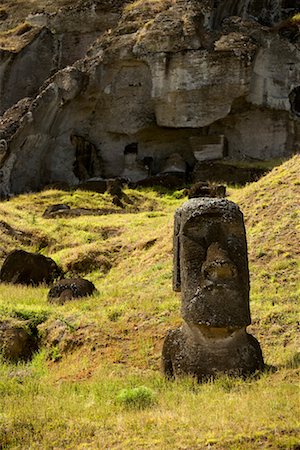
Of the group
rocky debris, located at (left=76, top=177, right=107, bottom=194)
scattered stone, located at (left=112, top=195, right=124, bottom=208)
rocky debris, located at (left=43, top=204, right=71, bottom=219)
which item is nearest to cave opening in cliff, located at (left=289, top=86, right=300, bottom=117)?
rocky debris, located at (left=76, top=177, right=107, bottom=194)

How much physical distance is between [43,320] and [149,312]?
5.27ft

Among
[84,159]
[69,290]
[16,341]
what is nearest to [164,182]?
[84,159]

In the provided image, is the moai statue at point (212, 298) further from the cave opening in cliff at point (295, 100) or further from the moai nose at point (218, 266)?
the cave opening in cliff at point (295, 100)

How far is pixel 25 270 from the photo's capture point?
1355 centimetres

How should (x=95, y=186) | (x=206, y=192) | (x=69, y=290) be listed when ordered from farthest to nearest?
(x=95, y=186) → (x=206, y=192) → (x=69, y=290)

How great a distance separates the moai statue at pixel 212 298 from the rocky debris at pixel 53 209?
533 inches

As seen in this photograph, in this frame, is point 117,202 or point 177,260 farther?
point 117,202

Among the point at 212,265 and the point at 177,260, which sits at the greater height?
the point at 212,265

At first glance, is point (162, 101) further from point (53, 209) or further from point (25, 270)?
point (25, 270)

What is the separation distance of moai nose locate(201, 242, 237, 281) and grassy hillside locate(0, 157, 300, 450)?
1088 millimetres

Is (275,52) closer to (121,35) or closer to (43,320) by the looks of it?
(121,35)

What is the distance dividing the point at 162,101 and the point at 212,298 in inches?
863

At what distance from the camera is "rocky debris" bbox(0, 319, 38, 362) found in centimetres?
A: 895

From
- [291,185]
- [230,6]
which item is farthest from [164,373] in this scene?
[230,6]
